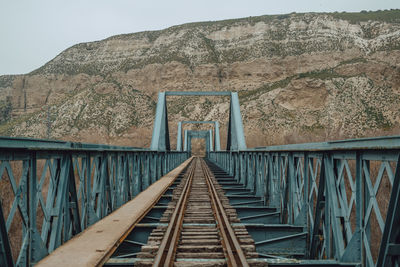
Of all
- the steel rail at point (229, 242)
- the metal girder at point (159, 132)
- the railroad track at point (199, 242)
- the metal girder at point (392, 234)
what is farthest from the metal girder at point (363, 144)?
the metal girder at point (159, 132)

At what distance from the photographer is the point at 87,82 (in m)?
95.1

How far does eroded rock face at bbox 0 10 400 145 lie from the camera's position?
62.8 m

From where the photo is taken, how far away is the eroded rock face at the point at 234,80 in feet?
206

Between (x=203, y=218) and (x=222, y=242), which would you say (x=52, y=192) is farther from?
(x=203, y=218)

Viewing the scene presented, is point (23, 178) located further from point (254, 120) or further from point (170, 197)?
point (254, 120)

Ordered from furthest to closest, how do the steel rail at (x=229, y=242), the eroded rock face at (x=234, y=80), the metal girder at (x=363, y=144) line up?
the eroded rock face at (x=234, y=80) < the steel rail at (x=229, y=242) < the metal girder at (x=363, y=144)

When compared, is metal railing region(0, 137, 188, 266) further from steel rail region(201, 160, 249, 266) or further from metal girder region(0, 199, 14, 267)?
steel rail region(201, 160, 249, 266)

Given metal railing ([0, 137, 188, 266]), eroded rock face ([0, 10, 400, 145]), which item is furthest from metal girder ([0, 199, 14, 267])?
eroded rock face ([0, 10, 400, 145])

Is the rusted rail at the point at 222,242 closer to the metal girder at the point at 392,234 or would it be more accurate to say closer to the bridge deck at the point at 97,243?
the bridge deck at the point at 97,243

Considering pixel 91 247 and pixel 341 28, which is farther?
pixel 341 28

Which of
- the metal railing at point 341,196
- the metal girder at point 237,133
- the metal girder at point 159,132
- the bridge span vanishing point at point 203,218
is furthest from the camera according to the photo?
the metal girder at point 237,133

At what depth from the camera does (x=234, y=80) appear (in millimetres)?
84500

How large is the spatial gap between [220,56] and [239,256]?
92.5m

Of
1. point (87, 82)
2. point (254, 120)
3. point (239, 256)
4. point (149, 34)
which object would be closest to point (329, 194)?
point (239, 256)
